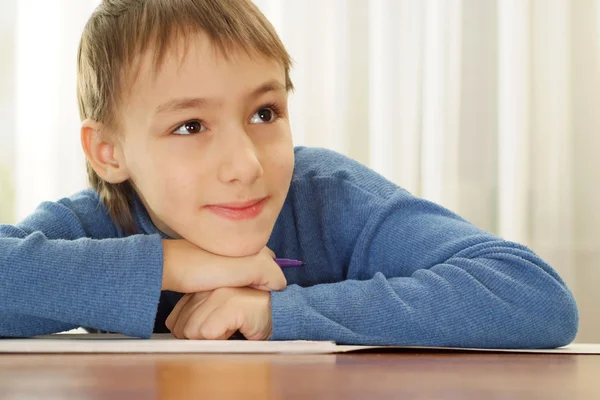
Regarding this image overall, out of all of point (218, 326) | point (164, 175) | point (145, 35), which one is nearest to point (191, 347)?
point (218, 326)

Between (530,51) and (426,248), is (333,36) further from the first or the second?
(426,248)

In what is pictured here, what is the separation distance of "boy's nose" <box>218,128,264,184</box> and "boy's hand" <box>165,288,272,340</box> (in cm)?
14

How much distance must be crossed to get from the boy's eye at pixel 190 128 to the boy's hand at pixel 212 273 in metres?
0.16

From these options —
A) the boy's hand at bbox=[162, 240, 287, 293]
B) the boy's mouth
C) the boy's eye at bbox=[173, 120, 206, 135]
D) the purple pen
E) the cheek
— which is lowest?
the purple pen

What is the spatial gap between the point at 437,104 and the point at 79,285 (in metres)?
1.60

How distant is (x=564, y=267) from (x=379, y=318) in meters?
1.61

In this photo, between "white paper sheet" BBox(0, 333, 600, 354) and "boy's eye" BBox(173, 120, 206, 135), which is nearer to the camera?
"white paper sheet" BBox(0, 333, 600, 354)

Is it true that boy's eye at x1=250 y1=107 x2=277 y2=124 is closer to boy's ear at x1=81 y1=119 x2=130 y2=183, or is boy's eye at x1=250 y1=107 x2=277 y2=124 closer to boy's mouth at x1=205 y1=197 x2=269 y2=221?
boy's mouth at x1=205 y1=197 x2=269 y2=221

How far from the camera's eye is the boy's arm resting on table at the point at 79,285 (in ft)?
3.12

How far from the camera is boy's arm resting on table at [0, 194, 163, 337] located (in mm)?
952

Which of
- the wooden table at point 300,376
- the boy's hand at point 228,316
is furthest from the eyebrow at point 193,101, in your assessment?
the wooden table at point 300,376

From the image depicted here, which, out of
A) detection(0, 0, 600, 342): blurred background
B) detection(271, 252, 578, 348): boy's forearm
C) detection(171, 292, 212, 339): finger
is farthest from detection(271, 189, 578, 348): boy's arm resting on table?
detection(0, 0, 600, 342): blurred background

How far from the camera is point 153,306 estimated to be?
95 centimetres

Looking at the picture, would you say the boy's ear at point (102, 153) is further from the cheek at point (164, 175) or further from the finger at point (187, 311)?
the finger at point (187, 311)
